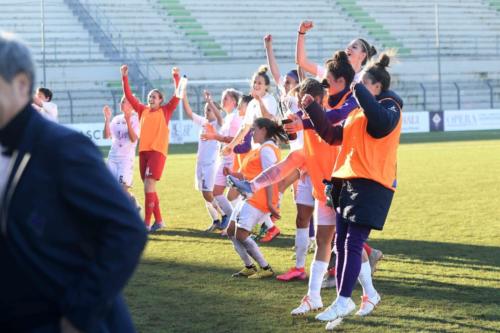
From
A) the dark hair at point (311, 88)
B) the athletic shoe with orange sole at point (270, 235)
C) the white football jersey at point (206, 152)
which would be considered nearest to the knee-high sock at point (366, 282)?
the dark hair at point (311, 88)

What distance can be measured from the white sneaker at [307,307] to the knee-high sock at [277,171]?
3.26 ft

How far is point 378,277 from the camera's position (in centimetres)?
848

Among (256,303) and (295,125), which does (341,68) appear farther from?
(256,303)

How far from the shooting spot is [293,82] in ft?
31.8

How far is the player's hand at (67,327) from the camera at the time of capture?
2.50m

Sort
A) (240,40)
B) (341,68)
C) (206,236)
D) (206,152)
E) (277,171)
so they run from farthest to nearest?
(240,40) < (206,152) < (206,236) < (277,171) < (341,68)

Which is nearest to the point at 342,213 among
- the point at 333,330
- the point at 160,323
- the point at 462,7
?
the point at 333,330

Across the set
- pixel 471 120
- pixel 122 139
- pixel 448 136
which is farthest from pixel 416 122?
pixel 122 139

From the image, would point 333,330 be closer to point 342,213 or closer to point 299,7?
point 342,213

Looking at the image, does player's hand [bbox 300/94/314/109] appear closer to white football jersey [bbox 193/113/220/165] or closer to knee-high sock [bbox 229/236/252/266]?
knee-high sock [bbox 229/236/252/266]

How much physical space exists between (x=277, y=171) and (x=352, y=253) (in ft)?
4.61

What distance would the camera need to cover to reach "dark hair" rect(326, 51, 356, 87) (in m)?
6.82

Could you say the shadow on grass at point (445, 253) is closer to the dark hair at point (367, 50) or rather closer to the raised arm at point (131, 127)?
the dark hair at point (367, 50)

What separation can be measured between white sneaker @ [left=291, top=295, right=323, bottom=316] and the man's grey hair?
4664 millimetres
